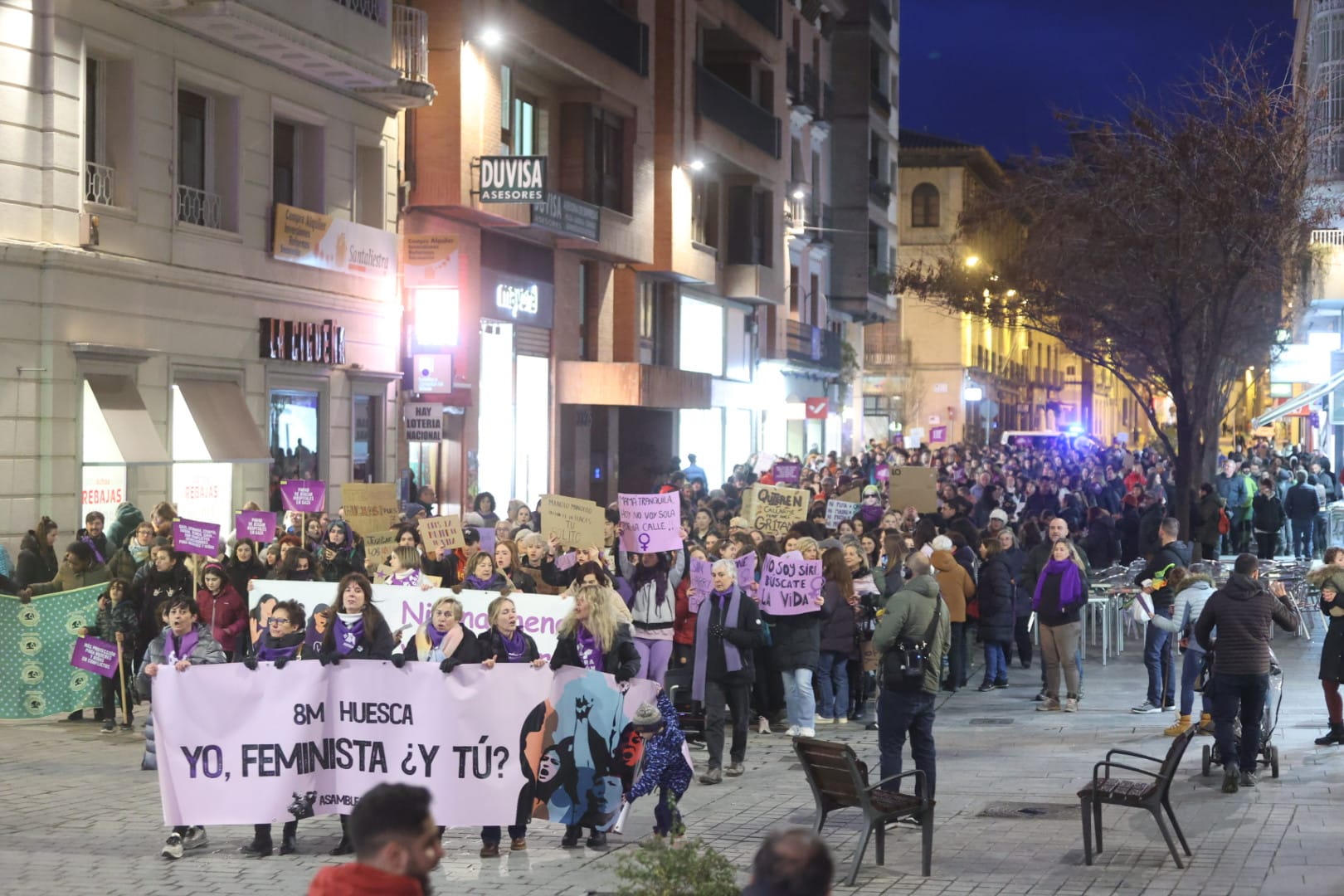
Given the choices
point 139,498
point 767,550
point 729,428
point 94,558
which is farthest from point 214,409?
point 729,428

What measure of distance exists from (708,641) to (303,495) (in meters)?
8.83

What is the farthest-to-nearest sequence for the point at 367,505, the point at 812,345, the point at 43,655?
the point at 812,345, the point at 367,505, the point at 43,655

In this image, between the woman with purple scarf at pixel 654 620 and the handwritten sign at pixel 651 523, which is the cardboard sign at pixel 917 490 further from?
the woman with purple scarf at pixel 654 620

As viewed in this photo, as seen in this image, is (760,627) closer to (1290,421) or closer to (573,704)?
(573,704)

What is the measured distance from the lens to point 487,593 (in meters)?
14.4

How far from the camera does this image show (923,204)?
88562mm

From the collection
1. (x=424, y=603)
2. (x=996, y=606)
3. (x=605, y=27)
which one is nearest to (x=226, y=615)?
(x=424, y=603)

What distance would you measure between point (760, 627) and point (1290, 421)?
2857 inches

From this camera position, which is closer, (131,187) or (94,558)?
(94,558)

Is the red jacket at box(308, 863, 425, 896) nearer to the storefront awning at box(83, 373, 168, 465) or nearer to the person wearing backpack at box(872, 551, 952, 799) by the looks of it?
the person wearing backpack at box(872, 551, 952, 799)

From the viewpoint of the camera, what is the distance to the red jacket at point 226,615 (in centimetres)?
1579

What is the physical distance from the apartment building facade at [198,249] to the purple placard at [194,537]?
4.59 metres

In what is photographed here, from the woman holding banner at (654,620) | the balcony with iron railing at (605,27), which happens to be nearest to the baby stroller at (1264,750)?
the woman holding banner at (654,620)

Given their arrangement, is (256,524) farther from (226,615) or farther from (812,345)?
(812,345)
